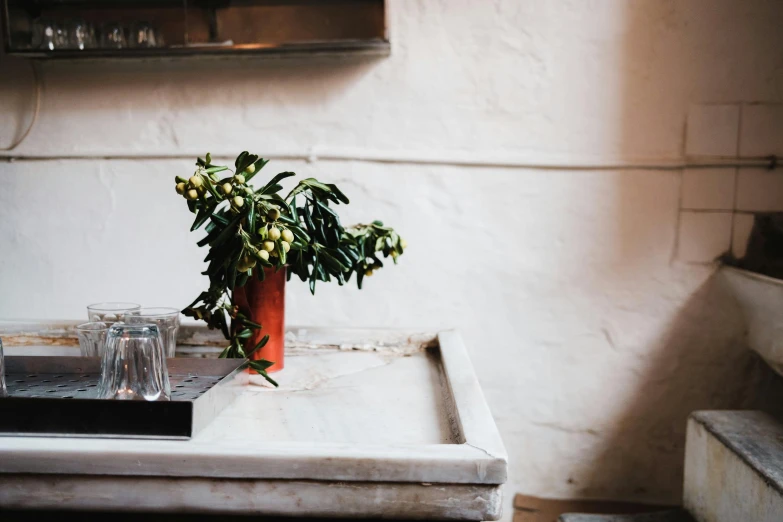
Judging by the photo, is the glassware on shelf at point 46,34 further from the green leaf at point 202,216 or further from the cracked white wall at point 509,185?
the green leaf at point 202,216

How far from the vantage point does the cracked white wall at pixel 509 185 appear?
187cm

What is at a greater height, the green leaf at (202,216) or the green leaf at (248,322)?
the green leaf at (202,216)

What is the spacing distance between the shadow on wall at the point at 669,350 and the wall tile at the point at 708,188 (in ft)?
0.16

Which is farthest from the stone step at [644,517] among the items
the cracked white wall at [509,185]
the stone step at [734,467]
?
the cracked white wall at [509,185]

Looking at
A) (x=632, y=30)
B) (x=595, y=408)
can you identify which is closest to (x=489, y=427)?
(x=595, y=408)

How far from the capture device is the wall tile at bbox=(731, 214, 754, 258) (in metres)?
1.86

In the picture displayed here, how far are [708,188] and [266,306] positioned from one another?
1.48 meters

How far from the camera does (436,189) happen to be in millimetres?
1929

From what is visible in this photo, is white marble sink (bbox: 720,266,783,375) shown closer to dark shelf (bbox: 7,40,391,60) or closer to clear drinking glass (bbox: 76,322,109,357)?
dark shelf (bbox: 7,40,391,60)

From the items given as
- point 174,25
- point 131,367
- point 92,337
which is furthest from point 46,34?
→ point 131,367

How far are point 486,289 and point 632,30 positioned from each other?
947 mm

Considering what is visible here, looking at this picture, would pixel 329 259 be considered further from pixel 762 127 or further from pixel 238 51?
pixel 762 127

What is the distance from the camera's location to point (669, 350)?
1.91 meters

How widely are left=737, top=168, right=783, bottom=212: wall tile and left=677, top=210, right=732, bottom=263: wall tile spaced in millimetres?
76
